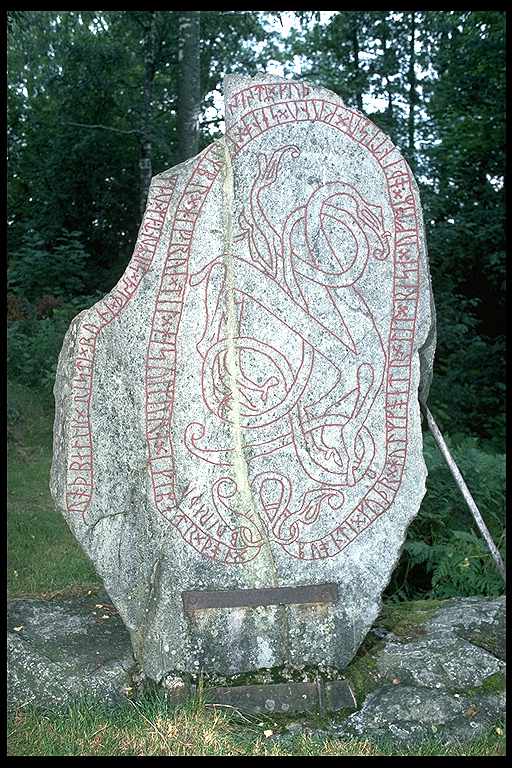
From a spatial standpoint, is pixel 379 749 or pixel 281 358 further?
pixel 281 358

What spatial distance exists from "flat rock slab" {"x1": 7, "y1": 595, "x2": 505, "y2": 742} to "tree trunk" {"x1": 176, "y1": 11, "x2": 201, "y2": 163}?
538 centimetres

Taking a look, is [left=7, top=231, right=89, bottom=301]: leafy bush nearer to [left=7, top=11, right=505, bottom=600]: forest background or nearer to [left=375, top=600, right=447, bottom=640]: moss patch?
[left=7, top=11, right=505, bottom=600]: forest background

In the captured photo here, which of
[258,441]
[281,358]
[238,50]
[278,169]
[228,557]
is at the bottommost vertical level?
[228,557]

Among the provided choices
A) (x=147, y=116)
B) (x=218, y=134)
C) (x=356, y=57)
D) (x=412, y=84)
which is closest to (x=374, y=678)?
(x=147, y=116)

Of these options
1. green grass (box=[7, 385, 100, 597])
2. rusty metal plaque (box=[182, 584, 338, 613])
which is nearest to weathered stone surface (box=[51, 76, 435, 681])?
rusty metal plaque (box=[182, 584, 338, 613])

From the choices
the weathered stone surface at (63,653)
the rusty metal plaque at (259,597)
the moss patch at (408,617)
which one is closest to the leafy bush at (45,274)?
the weathered stone surface at (63,653)

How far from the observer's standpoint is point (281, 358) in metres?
3.38

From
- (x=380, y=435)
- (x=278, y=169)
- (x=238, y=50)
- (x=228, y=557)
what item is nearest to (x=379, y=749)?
(x=228, y=557)

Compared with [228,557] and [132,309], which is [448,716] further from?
[132,309]

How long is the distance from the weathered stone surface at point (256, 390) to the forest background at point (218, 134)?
1070mm

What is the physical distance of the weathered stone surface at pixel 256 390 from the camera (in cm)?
335

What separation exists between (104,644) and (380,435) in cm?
147

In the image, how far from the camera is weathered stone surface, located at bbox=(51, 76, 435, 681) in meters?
3.35
